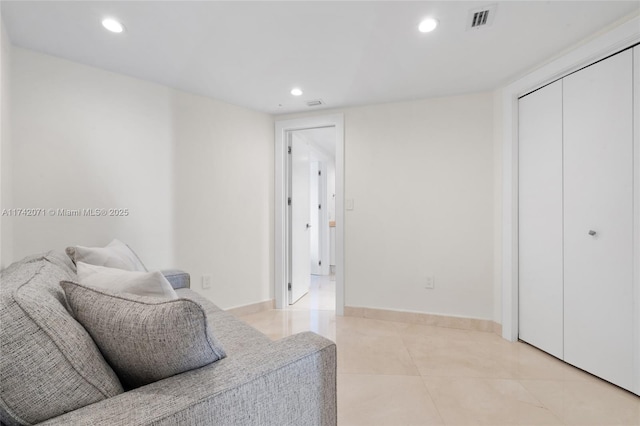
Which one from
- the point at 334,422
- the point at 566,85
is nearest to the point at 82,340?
the point at 334,422

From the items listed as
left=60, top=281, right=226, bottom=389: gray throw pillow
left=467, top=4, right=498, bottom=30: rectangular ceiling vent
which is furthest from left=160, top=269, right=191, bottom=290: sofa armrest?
left=467, top=4, right=498, bottom=30: rectangular ceiling vent

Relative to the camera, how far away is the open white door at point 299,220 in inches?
136

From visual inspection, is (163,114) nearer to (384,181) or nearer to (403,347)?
(384,181)

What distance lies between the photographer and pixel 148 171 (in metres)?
2.46

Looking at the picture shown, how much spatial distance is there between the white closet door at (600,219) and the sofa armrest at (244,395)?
76.6 inches

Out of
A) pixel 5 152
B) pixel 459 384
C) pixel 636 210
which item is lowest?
pixel 459 384

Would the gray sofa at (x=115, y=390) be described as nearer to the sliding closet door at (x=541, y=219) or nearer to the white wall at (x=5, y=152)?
the white wall at (x=5, y=152)

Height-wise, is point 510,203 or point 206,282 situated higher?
point 510,203

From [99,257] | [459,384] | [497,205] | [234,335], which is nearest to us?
[234,335]

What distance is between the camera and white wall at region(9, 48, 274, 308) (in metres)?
1.97

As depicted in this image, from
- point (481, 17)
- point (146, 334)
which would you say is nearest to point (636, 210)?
point (481, 17)

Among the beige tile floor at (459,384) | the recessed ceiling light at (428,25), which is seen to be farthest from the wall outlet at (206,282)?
the recessed ceiling light at (428,25)

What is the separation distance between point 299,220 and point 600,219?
274 cm

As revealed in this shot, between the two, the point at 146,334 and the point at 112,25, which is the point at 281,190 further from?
the point at 146,334
